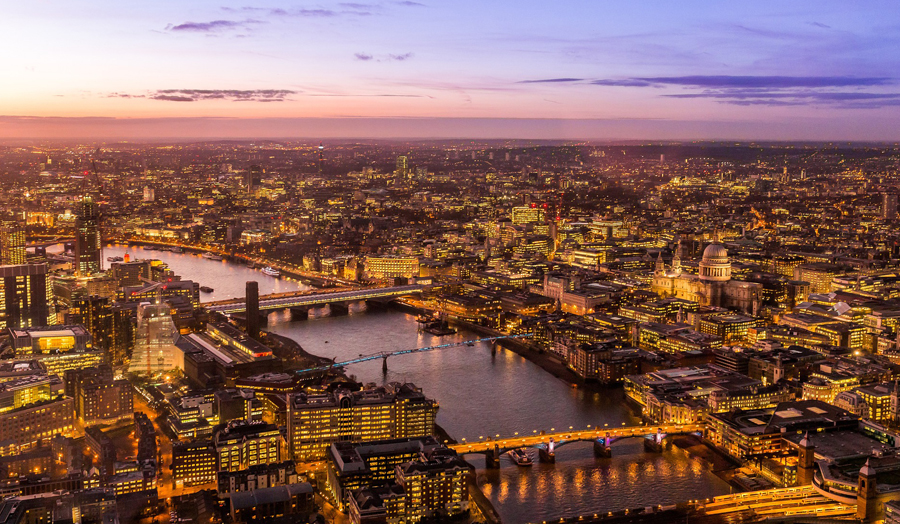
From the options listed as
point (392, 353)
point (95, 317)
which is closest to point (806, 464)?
point (392, 353)

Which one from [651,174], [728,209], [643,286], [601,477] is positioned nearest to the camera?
[601,477]

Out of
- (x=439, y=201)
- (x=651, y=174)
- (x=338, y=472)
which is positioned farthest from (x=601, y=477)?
(x=651, y=174)

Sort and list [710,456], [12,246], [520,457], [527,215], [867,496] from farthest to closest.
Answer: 1. [527,215]
2. [12,246]
3. [710,456]
4. [520,457]
5. [867,496]

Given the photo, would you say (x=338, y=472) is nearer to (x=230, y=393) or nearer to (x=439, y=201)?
(x=230, y=393)

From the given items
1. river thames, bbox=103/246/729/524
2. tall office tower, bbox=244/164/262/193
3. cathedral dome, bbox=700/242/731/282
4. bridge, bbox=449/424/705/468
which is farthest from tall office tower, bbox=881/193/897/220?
tall office tower, bbox=244/164/262/193

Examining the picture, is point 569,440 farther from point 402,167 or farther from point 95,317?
point 402,167

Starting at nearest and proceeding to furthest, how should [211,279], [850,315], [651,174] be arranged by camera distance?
[850,315] < [211,279] < [651,174]
